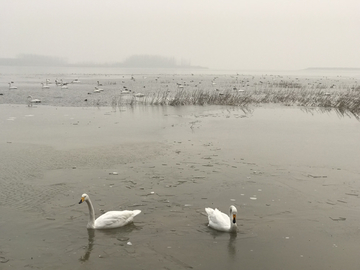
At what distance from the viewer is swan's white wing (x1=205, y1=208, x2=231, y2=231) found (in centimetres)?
783

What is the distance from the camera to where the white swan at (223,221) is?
7.79 m

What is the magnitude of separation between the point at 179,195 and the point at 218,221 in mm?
2073

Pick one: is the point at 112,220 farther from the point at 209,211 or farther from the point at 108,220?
the point at 209,211

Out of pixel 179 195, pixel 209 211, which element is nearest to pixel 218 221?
pixel 209 211

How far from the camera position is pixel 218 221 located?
788cm

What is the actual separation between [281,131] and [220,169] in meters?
8.21

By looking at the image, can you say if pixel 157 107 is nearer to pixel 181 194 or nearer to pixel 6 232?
pixel 181 194

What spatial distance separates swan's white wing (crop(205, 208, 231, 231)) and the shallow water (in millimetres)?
182

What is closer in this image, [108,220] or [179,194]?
[108,220]

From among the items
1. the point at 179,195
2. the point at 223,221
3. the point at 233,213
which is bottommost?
the point at 179,195

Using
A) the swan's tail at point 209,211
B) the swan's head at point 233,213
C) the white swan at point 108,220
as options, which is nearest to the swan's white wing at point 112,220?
the white swan at point 108,220

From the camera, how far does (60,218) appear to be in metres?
8.33

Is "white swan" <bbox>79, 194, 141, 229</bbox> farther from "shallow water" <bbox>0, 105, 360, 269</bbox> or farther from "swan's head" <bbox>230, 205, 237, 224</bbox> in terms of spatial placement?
"swan's head" <bbox>230, 205, 237, 224</bbox>

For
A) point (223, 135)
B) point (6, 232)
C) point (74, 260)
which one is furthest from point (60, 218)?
point (223, 135)
